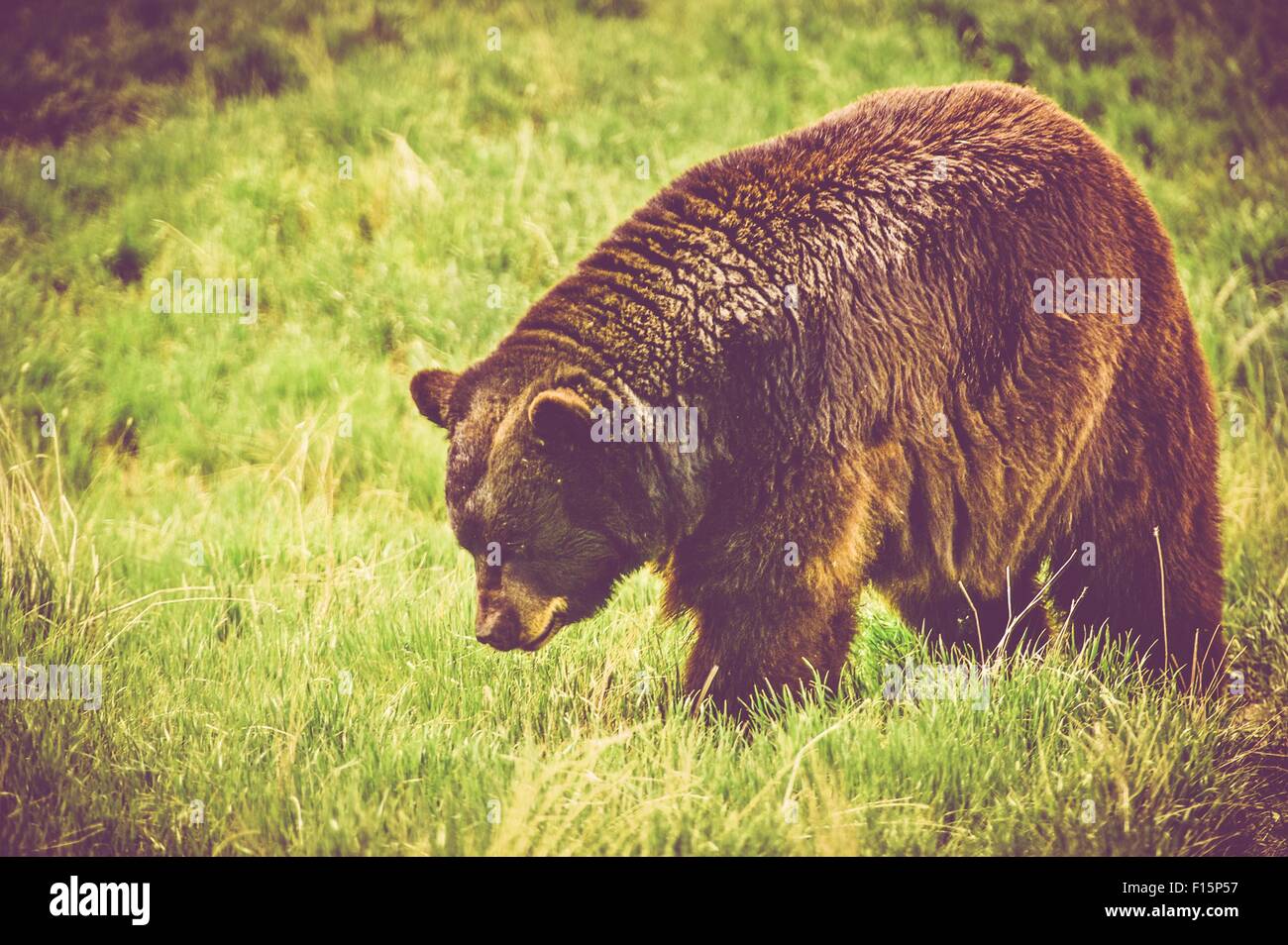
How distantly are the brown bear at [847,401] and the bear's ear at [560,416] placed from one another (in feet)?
0.03

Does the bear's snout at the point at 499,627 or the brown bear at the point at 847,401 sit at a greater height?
the brown bear at the point at 847,401

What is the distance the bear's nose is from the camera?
144 inches

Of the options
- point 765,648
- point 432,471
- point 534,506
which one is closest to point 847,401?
point 765,648

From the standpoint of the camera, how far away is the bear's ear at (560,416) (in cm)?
329

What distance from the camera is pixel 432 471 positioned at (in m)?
5.99

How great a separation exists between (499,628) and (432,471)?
248 centimetres

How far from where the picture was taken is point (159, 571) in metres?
5.03

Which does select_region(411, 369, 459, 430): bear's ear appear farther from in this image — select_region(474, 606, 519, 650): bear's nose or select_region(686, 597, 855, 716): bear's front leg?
select_region(686, 597, 855, 716): bear's front leg

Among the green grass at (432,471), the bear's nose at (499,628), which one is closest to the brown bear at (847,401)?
the bear's nose at (499,628)

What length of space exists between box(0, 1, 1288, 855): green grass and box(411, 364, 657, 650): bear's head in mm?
401

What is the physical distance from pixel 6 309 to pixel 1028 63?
764 centimetres

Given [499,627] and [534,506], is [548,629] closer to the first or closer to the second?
[499,627]

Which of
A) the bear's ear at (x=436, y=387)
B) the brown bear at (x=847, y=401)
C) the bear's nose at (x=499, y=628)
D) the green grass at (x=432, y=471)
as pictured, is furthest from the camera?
the bear's ear at (x=436, y=387)

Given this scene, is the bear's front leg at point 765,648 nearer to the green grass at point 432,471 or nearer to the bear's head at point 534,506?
the green grass at point 432,471
